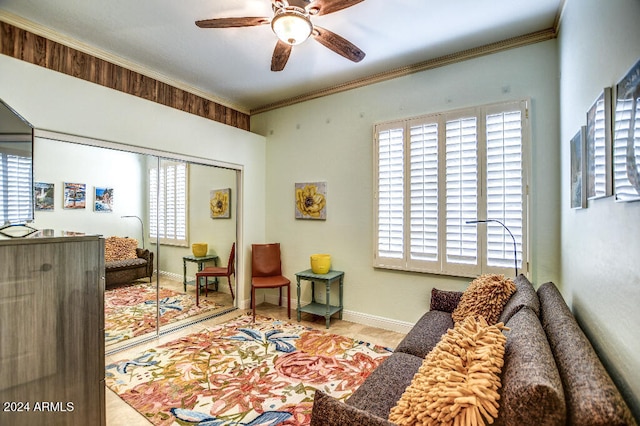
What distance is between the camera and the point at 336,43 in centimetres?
225

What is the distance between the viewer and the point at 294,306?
4125 millimetres

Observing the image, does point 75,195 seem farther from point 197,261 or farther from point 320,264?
point 320,264

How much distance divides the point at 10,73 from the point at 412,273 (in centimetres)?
386

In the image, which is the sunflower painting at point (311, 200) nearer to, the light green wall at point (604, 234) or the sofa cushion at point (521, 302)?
the sofa cushion at point (521, 302)

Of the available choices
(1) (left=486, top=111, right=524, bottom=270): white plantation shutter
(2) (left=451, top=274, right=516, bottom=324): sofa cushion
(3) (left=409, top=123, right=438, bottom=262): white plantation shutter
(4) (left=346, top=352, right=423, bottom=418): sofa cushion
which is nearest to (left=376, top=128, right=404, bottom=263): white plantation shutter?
(3) (left=409, top=123, right=438, bottom=262): white plantation shutter

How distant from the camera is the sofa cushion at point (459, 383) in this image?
89 centimetres

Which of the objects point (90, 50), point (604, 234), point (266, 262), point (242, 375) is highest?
point (90, 50)

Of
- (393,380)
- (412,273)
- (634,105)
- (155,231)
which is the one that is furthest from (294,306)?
(634,105)

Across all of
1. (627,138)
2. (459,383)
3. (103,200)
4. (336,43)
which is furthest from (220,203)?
(627,138)

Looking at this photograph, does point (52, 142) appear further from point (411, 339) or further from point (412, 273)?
point (412, 273)

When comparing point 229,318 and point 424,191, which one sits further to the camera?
point 229,318

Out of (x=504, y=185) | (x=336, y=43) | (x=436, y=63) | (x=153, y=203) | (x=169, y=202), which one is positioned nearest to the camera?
(x=336, y=43)

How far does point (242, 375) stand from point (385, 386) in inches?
55.8

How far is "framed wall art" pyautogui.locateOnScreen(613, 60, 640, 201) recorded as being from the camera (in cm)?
96
